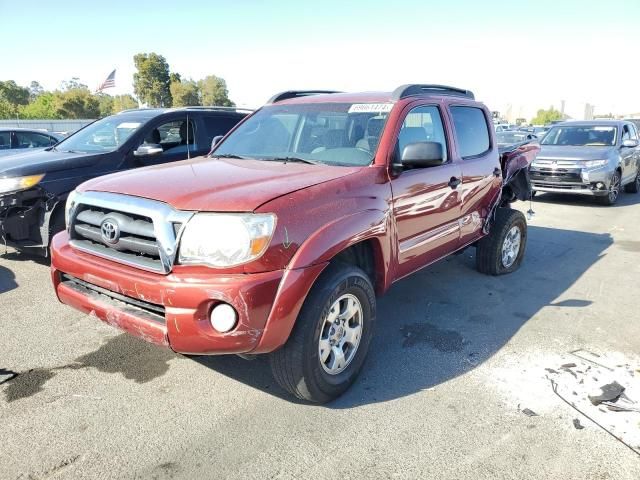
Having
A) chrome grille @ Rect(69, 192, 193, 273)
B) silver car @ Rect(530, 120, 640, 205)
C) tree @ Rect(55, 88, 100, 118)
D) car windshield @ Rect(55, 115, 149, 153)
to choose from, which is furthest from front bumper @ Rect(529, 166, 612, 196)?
tree @ Rect(55, 88, 100, 118)

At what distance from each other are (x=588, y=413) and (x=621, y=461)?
1.42 ft

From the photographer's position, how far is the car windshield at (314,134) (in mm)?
3555

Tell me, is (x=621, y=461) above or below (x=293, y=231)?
below

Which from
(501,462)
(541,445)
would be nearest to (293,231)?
(501,462)

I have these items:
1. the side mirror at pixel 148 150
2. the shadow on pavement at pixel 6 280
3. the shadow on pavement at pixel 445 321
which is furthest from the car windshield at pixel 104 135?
the shadow on pavement at pixel 445 321

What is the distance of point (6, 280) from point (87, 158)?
5.18 ft

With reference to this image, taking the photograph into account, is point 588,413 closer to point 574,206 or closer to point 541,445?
point 541,445

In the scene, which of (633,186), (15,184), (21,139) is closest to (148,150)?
(15,184)

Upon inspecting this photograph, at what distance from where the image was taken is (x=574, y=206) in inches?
406

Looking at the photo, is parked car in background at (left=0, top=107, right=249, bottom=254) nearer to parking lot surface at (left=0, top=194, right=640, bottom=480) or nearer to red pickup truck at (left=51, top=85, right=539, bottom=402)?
parking lot surface at (left=0, top=194, right=640, bottom=480)

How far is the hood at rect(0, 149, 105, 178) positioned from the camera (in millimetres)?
5270

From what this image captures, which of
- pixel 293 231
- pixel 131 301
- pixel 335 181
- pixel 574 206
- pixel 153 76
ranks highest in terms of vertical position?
pixel 153 76

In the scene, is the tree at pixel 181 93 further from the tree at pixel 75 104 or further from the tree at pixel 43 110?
the tree at pixel 43 110

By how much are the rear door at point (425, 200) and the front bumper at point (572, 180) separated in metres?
6.64
